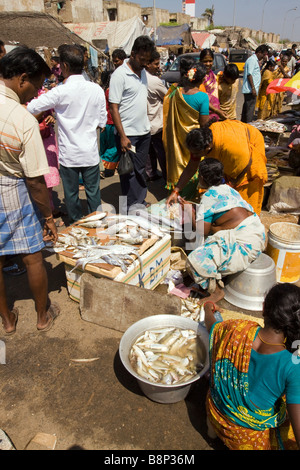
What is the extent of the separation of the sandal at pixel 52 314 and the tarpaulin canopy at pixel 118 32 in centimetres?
2092

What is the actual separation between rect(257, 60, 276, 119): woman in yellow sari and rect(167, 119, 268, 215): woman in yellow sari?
6923 mm

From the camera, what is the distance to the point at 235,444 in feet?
5.88

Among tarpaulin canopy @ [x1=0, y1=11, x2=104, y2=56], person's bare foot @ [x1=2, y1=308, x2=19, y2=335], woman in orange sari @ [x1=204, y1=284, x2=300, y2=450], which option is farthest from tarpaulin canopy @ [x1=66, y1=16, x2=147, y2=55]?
woman in orange sari @ [x1=204, y1=284, x2=300, y2=450]

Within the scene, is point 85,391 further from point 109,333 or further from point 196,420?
point 196,420

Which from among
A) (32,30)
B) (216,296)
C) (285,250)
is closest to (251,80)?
(285,250)

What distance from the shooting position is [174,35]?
2673 cm

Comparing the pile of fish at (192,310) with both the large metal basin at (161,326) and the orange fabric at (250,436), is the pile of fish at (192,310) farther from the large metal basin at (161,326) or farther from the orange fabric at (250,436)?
the orange fabric at (250,436)

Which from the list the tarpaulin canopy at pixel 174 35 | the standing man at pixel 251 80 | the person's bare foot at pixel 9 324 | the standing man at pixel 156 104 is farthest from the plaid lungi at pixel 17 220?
the tarpaulin canopy at pixel 174 35

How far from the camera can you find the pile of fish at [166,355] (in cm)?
225

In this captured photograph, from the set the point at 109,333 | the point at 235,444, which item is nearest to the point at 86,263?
the point at 109,333

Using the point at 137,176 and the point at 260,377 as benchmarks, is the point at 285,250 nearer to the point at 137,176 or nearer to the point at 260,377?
→ the point at 260,377

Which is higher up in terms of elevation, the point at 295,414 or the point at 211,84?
the point at 211,84

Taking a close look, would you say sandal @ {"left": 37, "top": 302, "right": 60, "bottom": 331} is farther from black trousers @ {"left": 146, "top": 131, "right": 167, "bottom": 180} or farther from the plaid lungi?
black trousers @ {"left": 146, "top": 131, "right": 167, "bottom": 180}
